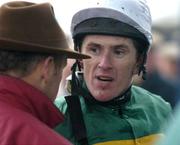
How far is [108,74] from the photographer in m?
3.46

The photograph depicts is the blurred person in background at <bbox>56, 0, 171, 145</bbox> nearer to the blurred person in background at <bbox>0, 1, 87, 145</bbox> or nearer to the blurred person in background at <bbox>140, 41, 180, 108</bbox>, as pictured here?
the blurred person in background at <bbox>0, 1, 87, 145</bbox>

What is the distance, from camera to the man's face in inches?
136

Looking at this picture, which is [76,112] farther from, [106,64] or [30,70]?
[30,70]

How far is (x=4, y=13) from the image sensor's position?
284cm

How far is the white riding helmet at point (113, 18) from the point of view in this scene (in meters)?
3.45

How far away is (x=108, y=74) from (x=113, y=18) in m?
0.32

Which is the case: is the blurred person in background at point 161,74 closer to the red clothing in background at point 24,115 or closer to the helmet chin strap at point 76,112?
the helmet chin strap at point 76,112

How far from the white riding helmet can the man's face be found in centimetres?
5

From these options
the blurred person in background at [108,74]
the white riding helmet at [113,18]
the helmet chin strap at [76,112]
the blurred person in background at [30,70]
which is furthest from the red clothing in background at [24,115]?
the white riding helmet at [113,18]

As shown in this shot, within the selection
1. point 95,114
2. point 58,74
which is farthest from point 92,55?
point 58,74

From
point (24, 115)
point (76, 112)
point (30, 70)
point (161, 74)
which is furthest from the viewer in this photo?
point (161, 74)

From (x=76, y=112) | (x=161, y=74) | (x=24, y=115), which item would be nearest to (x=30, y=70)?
(x=24, y=115)

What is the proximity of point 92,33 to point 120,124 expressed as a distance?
1.77ft

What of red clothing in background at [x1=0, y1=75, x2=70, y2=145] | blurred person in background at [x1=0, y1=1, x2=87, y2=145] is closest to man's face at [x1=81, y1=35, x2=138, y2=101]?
blurred person in background at [x1=0, y1=1, x2=87, y2=145]
